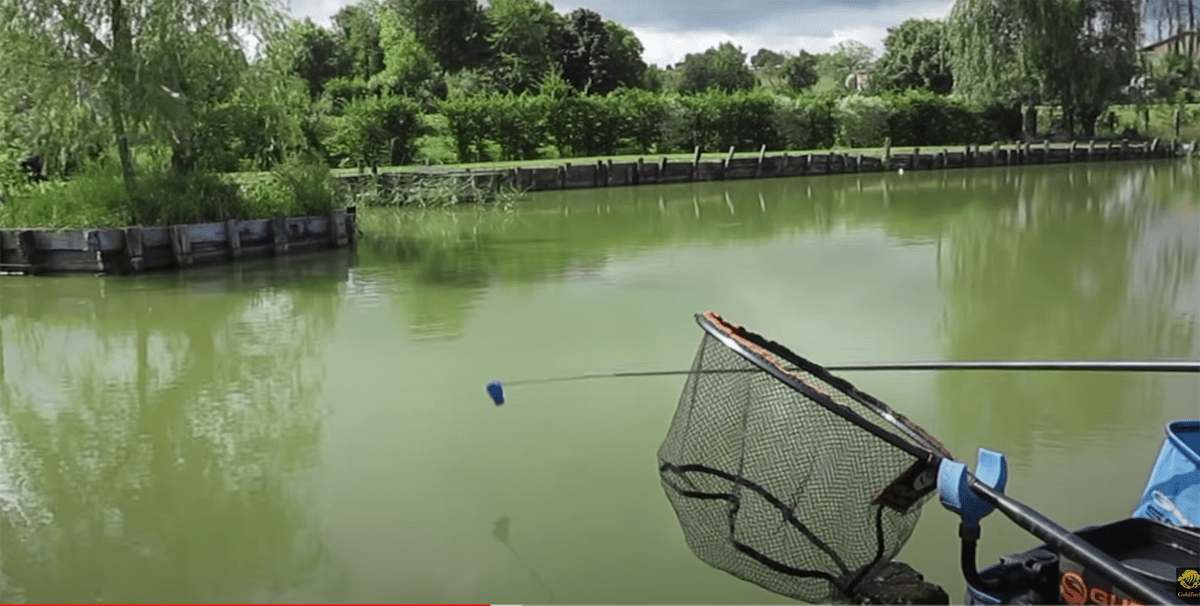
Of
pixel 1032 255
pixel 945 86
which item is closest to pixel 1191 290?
pixel 1032 255

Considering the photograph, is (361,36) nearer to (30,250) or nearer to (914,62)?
(914,62)

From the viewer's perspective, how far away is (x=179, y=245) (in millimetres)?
11672

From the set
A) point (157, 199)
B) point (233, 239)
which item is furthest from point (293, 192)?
point (157, 199)

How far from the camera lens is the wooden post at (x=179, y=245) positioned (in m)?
11.6

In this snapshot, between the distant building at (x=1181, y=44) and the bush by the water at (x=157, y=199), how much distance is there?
22091mm

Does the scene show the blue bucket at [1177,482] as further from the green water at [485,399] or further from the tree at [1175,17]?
the tree at [1175,17]

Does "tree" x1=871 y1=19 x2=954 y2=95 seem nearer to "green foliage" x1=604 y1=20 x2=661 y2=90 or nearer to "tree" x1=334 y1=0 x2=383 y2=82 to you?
"green foliage" x1=604 y1=20 x2=661 y2=90

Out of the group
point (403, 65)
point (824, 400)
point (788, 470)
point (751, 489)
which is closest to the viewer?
point (824, 400)

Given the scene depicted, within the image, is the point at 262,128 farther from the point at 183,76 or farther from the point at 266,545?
the point at 266,545

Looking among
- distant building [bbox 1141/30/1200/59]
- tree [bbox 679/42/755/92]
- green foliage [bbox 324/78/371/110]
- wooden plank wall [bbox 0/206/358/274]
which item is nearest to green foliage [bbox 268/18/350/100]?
green foliage [bbox 324/78/371/110]

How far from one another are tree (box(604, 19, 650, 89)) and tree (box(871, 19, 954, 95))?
35.6 feet

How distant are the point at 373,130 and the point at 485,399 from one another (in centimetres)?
2032

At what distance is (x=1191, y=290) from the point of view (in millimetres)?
9242

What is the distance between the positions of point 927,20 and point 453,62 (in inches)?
856
